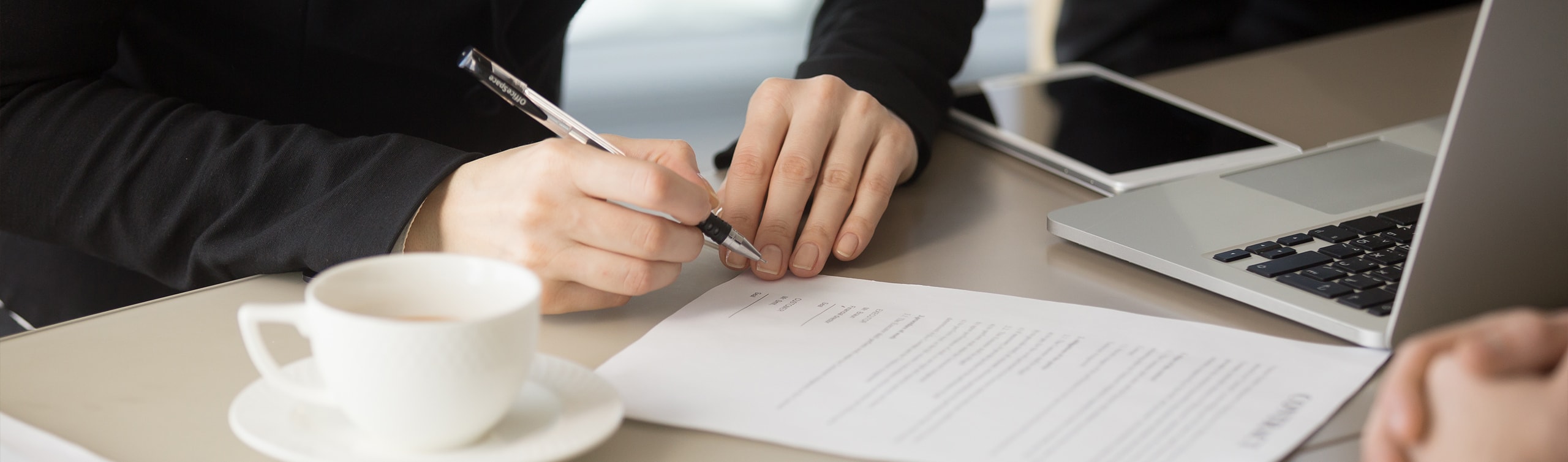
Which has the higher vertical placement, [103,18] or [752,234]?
[103,18]

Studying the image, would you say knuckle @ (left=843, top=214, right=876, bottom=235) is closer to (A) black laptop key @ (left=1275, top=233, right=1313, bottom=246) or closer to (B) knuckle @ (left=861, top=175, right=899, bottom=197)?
(B) knuckle @ (left=861, top=175, right=899, bottom=197)

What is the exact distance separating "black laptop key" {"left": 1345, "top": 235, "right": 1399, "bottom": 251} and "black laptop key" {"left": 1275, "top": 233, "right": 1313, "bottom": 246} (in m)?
0.02

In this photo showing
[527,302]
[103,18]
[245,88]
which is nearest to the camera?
[527,302]

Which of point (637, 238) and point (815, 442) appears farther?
point (637, 238)

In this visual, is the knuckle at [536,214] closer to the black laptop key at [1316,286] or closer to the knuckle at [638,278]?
the knuckle at [638,278]

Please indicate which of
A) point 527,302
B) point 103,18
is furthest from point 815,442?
point 103,18

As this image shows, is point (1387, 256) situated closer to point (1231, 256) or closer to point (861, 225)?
point (1231, 256)

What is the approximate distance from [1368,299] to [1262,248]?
88 millimetres

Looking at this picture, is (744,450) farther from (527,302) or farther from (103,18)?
(103,18)

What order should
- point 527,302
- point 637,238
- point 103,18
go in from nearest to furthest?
point 527,302 < point 637,238 < point 103,18

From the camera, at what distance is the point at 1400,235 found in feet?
2.43

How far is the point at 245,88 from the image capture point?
3.17 ft

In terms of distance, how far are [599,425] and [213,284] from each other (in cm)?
37

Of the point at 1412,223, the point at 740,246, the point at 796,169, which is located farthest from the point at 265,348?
the point at 1412,223
